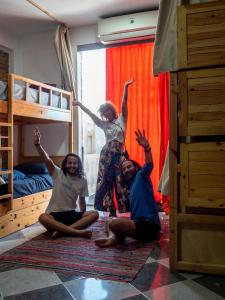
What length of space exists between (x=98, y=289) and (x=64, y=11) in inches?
129

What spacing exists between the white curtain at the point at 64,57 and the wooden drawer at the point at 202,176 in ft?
8.52

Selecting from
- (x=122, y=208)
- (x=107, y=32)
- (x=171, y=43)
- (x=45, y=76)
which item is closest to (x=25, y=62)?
(x=45, y=76)

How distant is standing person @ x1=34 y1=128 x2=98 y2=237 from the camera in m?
2.53

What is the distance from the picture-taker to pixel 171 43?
192 cm

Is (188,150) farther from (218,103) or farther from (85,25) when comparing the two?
(85,25)

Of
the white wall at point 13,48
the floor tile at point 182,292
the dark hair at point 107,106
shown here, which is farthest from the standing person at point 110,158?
the white wall at point 13,48

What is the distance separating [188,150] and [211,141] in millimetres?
145

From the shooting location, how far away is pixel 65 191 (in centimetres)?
274

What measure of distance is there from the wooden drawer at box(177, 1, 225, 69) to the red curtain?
1.82 metres

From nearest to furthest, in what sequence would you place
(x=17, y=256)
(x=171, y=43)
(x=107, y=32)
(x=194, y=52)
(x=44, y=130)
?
(x=194, y=52) → (x=171, y=43) → (x=17, y=256) → (x=107, y=32) → (x=44, y=130)

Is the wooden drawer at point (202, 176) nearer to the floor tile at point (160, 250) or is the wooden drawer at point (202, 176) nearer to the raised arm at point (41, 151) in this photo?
the floor tile at point (160, 250)

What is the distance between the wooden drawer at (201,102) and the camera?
1.74m

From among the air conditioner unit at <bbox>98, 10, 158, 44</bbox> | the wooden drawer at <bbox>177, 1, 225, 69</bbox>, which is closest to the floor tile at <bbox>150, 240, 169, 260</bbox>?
the wooden drawer at <bbox>177, 1, 225, 69</bbox>

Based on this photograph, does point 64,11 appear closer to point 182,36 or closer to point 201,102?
point 182,36
